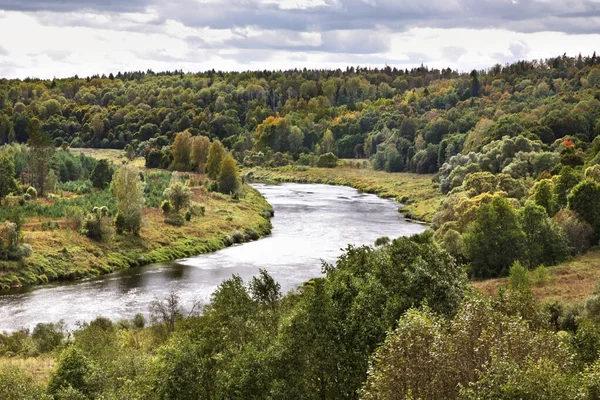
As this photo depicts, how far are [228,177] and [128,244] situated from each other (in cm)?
4218

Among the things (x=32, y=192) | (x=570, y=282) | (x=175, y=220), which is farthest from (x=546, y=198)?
(x=32, y=192)

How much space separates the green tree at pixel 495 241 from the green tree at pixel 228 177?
6320cm

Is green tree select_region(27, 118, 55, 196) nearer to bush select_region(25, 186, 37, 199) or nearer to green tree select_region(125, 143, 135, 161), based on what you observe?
bush select_region(25, 186, 37, 199)

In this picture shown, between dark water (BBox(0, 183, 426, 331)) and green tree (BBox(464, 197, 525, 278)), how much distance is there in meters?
15.0

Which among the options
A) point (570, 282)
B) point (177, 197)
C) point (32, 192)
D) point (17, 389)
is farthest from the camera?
point (177, 197)

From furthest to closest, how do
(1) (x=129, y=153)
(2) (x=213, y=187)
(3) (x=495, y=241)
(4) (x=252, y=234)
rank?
(1) (x=129, y=153) < (2) (x=213, y=187) < (4) (x=252, y=234) < (3) (x=495, y=241)

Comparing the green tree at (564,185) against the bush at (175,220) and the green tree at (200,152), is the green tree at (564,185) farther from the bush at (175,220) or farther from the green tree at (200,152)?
the green tree at (200,152)

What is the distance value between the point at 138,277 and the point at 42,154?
1757 inches

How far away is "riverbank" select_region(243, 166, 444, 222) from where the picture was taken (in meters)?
124

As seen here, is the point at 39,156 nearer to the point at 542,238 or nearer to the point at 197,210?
the point at 197,210

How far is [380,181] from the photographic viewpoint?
168500 mm

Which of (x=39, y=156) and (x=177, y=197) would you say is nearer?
(x=177, y=197)

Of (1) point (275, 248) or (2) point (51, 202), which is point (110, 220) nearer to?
(2) point (51, 202)

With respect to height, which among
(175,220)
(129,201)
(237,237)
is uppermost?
(129,201)
